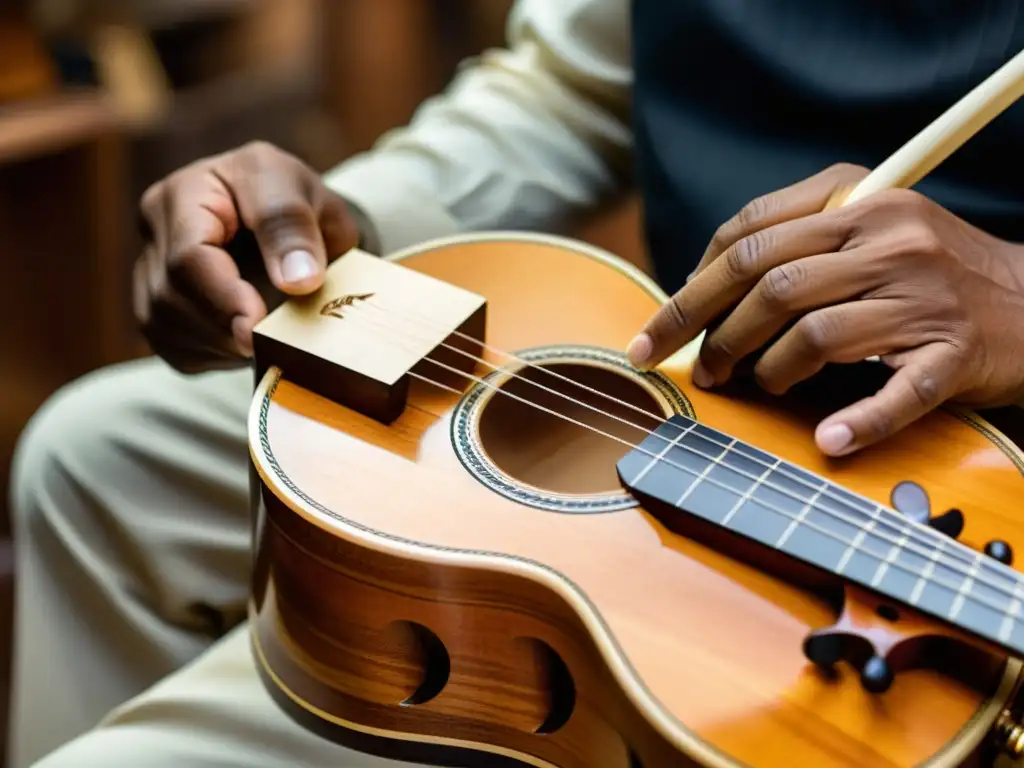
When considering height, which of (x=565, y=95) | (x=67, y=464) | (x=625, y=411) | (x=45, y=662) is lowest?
(x=45, y=662)

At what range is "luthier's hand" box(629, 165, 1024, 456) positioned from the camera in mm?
616

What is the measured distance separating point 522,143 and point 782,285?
1.47 ft

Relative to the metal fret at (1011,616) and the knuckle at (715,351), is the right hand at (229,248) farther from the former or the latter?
the metal fret at (1011,616)

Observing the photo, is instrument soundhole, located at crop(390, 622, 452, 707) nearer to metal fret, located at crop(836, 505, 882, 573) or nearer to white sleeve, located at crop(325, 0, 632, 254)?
metal fret, located at crop(836, 505, 882, 573)

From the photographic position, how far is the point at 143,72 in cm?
202

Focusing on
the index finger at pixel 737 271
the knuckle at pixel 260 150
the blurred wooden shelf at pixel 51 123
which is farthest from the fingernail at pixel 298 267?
the blurred wooden shelf at pixel 51 123

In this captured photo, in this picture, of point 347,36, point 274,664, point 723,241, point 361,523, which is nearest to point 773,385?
point 723,241

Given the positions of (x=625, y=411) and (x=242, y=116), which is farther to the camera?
(x=242, y=116)

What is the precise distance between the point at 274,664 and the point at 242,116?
1700mm

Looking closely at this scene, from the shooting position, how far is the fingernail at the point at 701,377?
69 centimetres

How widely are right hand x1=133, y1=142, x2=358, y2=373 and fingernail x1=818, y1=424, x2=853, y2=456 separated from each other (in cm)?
36

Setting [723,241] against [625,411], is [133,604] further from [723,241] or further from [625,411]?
[723,241]

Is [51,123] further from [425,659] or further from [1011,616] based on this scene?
[1011,616]

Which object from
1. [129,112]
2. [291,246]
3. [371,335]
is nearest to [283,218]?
[291,246]
